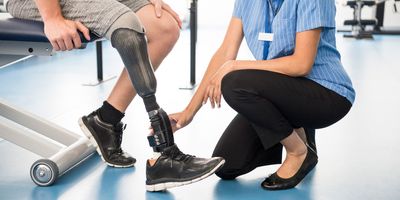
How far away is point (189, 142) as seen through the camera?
231 centimetres

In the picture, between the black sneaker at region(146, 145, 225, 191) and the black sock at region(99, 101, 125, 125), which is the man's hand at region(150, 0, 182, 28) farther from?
the black sneaker at region(146, 145, 225, 191)

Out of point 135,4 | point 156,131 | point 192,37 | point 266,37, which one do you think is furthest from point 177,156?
point 192,37

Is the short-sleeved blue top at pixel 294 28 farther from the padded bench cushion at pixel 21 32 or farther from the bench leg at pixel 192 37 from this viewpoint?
the bench leg at pixel 192 37

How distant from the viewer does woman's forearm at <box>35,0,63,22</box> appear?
5.19 ft

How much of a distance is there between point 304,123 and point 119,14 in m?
0.68

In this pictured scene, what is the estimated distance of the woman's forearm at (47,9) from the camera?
5.19 feet

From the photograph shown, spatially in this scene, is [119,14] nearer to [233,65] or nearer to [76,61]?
[233,65]

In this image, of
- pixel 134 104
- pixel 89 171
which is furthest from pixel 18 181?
pixel 134 104

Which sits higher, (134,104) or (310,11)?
(310,11)

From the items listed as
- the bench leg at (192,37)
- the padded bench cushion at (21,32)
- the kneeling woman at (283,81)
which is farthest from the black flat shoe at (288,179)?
the bench leg at (192,37)

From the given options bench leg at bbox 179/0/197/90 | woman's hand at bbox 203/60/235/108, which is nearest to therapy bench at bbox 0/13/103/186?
woman's hand at bbox 203/60/235/108

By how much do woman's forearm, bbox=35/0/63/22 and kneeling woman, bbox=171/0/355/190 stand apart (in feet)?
1.59

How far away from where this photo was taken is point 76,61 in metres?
4.71

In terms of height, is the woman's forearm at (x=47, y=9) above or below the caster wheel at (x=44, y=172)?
above
